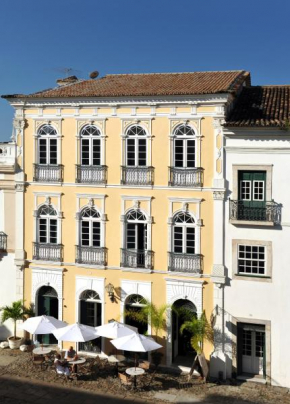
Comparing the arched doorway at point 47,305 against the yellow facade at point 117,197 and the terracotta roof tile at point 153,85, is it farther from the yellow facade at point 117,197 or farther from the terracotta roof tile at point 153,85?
the terracotta roof tile at point 153,85

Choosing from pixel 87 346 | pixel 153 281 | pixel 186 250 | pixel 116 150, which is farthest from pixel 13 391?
pixel 116 150

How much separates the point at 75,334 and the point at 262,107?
14127 mm

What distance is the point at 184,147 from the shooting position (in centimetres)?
2548

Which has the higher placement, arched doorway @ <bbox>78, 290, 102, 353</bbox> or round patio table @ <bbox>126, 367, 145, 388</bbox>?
arched doorway @ <bbox>78, 290, 102, 353</bbox>

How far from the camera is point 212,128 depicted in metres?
24.8

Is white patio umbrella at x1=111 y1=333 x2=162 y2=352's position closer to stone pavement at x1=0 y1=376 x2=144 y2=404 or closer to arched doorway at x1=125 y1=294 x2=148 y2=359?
stone pavement at x1=0 y1=376 x2=144 y2=404

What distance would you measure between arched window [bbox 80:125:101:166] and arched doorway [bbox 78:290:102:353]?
6.80 metres

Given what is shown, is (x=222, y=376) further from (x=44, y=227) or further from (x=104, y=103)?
(x=104, y=103)

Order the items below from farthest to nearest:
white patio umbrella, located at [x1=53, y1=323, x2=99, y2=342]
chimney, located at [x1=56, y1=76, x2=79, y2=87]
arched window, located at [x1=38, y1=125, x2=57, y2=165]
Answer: chimney, located at [x1=56, y1=76, x2=79, y2=87] → arched window, located at [x1=38, y1=125, x2=57, y2=165] → white patio umbrella, located at [x1=53, y1=323, x2=99, y2=342]

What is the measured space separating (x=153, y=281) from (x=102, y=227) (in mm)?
3785

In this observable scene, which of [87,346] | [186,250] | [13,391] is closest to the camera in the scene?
[13,391]

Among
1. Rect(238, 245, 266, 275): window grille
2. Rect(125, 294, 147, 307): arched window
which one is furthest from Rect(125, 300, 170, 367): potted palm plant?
Rect(238, 245, 266, 275): window grille

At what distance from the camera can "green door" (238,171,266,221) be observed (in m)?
24.1

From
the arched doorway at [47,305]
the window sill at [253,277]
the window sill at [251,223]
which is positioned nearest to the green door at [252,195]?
the window sill at [251,223]
